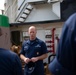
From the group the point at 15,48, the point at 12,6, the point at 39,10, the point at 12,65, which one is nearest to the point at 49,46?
the point at 15,48

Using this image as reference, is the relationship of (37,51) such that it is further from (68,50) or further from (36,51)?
(68,50)

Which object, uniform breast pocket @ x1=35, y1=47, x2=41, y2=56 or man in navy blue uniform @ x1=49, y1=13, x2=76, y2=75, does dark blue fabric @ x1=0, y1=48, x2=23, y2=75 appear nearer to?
man in navy blue uniform @ x1=49, y1=13, x2=76, y2=75

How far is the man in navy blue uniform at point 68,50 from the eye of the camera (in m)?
1.08

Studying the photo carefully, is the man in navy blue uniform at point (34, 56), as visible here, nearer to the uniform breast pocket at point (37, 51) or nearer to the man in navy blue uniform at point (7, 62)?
the uniform breast pocket at point (37, 51)

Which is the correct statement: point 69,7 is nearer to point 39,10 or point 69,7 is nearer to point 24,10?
point 39,10

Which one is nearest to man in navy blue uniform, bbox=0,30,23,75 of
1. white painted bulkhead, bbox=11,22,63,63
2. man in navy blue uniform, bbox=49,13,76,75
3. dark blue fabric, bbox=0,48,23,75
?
dark blue fabric, bbox=0,48,23,75

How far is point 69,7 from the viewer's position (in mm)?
8984

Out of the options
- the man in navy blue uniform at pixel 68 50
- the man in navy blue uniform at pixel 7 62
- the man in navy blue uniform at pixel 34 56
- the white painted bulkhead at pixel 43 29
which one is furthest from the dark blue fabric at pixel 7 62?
the white painted bulkhead at pixel 43 29

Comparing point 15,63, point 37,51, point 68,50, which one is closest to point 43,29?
point 37,51

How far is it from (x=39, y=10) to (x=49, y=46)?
2271 millimetres

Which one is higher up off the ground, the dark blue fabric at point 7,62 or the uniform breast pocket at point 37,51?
the dark blue fabric at point 7,62

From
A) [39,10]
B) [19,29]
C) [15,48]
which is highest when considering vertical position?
[39,10]

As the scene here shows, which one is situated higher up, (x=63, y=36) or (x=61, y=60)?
(x=63, y=36)

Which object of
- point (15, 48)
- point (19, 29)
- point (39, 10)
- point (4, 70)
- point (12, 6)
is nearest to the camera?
point (4, 70)
